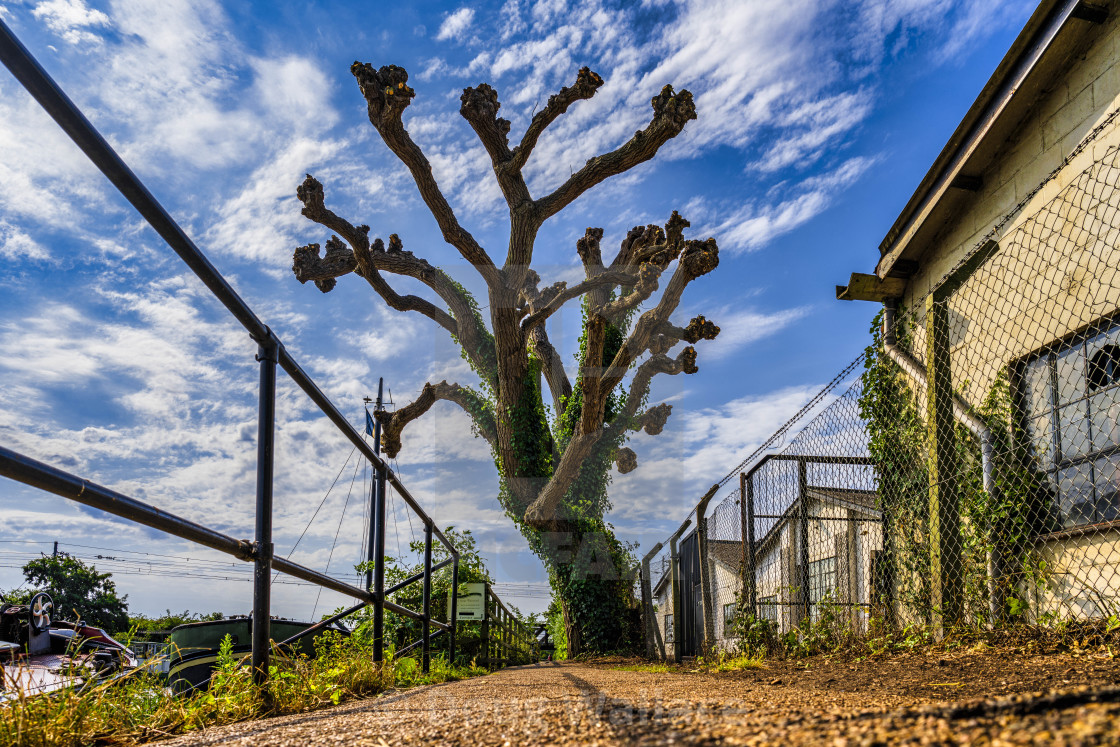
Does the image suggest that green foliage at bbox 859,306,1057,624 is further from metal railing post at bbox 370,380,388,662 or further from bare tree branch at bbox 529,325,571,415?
bare tree branch at bbox 529,325,571,415

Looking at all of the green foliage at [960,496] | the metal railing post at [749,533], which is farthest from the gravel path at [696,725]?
the metal railing post at [749,533]

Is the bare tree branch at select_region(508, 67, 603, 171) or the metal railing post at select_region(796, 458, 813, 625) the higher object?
the bare tree branch at select_region(508, 67, 603, 171)

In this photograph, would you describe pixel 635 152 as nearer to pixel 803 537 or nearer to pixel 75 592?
pixel 803 537

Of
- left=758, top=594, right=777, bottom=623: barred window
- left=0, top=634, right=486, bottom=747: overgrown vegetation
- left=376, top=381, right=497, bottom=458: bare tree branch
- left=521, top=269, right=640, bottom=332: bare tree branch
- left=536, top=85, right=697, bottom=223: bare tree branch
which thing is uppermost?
left=536, top=85, right=697, bottom=223: bare tree branch

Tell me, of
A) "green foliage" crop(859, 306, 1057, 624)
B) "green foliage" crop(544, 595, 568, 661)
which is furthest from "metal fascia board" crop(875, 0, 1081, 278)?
"green foliage" crop(544, 595, 568, 661)

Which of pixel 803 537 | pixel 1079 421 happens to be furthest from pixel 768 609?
pixel 1079 421

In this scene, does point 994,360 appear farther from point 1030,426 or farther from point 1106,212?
point 1106,212

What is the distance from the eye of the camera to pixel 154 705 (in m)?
1.72

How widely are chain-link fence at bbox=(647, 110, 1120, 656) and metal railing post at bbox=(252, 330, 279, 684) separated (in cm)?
340

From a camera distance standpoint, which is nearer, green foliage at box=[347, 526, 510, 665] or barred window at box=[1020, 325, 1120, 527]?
barred window at box=[1020, 325, 1120, 527]

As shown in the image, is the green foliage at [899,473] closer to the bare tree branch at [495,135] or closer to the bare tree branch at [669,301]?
the bare tree branch at [669,301]

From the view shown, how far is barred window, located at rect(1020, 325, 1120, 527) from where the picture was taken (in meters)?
3.66

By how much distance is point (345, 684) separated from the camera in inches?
107

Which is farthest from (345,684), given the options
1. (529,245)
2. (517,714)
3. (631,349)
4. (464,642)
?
(529,245)
